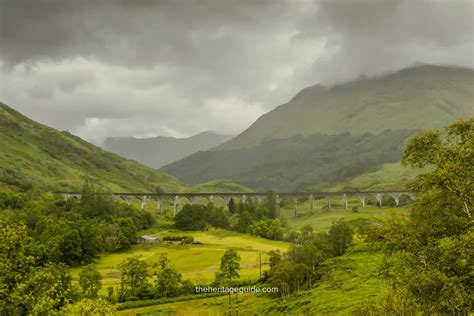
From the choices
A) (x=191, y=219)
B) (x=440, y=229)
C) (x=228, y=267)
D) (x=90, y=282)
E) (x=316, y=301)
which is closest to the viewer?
(x=440, y=229)

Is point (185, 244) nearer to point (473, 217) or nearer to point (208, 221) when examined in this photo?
point (208, 221)

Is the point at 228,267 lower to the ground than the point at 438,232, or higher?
lower

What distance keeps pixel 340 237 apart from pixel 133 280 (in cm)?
5189

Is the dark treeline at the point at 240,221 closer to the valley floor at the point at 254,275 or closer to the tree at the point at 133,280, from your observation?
the valley floor at the point at 254,275

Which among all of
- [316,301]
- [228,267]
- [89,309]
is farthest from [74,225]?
[89,309]

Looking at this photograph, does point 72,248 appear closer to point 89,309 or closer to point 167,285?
point 167,285

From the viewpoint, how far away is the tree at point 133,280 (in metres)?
74.1

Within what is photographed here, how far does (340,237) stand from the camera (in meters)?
101

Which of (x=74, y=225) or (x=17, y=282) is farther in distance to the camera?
(x=74, y=225)

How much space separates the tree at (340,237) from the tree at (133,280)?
156 feet

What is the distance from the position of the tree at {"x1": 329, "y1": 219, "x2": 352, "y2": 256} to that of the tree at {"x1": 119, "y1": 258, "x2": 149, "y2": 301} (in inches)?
1871

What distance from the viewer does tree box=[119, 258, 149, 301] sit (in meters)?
74.1

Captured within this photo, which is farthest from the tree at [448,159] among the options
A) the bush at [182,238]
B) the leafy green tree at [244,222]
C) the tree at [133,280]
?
the leafy green tree at [244,222]

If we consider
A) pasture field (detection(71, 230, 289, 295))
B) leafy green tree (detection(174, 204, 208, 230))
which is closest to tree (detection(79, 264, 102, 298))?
pasture field (detection(71, 230, 289, 295))
